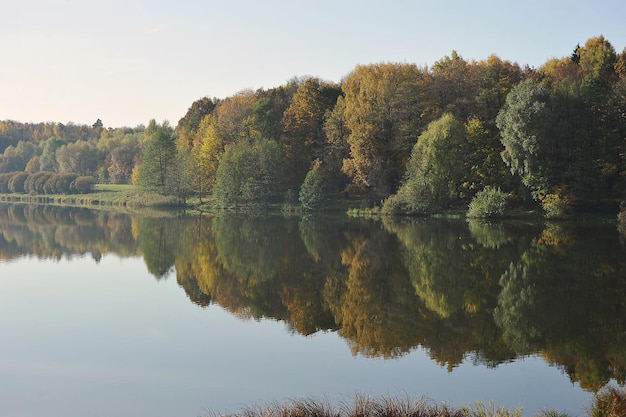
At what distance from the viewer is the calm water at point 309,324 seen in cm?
1212

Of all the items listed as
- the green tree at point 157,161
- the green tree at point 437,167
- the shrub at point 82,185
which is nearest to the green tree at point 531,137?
the green tree at point 437,167

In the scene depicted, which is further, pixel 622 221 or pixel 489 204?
pixel 489 204

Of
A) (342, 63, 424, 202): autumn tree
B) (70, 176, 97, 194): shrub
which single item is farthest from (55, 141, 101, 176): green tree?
(342, 63, 424, 202): autumn tree

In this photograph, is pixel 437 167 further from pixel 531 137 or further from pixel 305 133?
pixel 305 133

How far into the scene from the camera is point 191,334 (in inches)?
655

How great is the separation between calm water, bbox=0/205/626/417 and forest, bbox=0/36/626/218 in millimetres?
14730

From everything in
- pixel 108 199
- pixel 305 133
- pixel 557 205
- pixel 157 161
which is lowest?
pixel 557 205

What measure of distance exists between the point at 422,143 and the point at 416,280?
102 ft

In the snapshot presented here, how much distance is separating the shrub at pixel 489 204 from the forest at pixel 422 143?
12 centimetres

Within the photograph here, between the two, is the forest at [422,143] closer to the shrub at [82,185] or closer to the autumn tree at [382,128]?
the autumn tree at [382,128]

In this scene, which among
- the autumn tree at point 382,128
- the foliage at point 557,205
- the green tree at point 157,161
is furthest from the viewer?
the green tree at point 157,161

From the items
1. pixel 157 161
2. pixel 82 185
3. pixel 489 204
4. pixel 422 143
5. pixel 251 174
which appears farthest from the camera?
pixel 82 185

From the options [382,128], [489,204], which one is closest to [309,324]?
[489,204]

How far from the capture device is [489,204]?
158 feet
